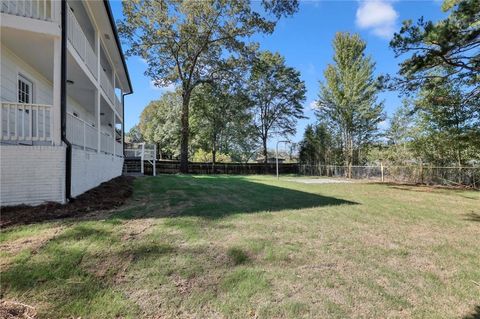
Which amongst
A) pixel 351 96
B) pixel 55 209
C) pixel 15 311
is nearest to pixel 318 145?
pixel 351 96

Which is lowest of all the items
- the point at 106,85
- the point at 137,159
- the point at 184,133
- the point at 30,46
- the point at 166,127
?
the point at 137,159

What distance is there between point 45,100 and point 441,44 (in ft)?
37.3

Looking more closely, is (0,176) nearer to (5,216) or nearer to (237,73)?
(5,216)

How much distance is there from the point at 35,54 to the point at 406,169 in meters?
18.1

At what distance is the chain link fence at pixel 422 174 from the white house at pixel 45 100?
16200 millimetres

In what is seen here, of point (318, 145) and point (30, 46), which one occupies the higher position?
point (30, 46)

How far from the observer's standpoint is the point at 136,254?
3.09 m

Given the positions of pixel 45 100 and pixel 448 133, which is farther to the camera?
pixel 448 133

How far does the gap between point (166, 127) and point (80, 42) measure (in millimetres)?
31023

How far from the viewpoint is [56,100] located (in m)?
5.10

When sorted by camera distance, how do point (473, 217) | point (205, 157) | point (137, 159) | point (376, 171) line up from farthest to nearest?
point (205, 157)
point (376, 171)
point (137, 159)
point (473, 217)

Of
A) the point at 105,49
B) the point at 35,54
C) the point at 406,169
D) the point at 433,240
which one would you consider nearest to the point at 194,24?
the point at 105,49

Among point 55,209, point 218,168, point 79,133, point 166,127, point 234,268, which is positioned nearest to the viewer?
point 234,268

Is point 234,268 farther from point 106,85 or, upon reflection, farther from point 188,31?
point 188,31
